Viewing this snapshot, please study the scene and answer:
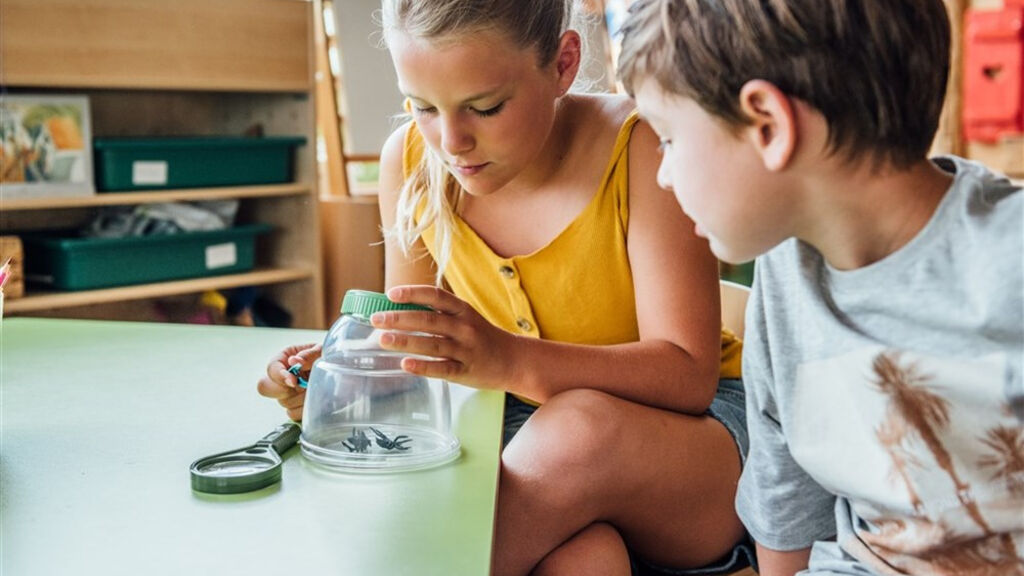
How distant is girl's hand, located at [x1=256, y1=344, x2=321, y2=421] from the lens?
0.95m

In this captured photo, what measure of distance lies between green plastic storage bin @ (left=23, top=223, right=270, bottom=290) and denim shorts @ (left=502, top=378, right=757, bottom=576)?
6.55 ft

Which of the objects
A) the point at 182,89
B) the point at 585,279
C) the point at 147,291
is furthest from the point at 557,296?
the point at 182,89

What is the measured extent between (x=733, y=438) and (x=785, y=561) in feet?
0.52

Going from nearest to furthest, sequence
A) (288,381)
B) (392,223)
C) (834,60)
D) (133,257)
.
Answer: (834,60) → (288,381) → (392,223) → (133,257)

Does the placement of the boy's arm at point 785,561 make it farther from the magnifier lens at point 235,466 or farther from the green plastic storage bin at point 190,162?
the green plastic storage bin at point 190,162

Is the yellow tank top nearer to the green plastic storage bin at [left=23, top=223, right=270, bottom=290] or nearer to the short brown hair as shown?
the short brown hair

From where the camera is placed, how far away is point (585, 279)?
124cm

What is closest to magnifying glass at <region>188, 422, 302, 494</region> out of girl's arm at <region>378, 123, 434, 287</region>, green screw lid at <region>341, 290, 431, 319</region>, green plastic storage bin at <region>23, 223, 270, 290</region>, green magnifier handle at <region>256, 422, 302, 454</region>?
green magnifier handle at <region>256, 422, 302, 454</region>

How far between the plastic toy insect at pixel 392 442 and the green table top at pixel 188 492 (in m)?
0.05

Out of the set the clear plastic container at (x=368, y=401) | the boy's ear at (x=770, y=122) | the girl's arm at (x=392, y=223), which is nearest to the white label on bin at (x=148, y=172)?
the girl's arm at (x=392, y=223)

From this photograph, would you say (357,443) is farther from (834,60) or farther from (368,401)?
(834,60)

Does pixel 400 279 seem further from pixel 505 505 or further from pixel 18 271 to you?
pixel 18 271

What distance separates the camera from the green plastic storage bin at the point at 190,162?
9.64 ft

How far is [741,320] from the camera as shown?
130 centimetres
